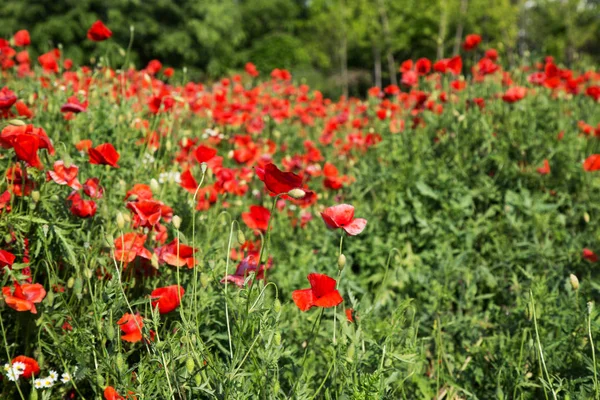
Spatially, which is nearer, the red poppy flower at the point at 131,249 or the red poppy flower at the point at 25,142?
the red poppy flower at the point at 25,142

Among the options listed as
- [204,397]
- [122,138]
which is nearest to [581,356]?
[204,397]

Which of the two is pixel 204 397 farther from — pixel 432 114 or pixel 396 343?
pixel 432 114

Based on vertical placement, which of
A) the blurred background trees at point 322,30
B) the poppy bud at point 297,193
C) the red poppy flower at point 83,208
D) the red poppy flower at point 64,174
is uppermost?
the poppy bud at point 297,193

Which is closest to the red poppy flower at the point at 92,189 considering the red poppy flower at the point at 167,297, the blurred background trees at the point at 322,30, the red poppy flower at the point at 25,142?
the red poppy flower at the point at 25,142

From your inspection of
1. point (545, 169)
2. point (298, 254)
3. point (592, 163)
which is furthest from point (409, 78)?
point (298, 254)

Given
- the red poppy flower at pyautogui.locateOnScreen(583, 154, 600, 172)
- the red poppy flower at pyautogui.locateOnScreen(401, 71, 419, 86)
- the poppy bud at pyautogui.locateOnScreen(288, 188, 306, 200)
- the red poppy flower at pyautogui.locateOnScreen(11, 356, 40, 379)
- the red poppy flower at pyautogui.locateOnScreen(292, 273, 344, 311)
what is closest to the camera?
the poppy bud at pyautogui.locateOnScreen(288, 188, 306, 200)

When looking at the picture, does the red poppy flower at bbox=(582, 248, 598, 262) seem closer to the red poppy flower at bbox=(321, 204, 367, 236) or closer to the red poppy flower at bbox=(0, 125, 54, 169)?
the red poppy flower at bbox=(321, 204, 367, 236)

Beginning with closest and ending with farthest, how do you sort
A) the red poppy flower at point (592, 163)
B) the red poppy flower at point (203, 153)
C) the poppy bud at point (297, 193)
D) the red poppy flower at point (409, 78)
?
1. the poppy bud at point (297, 193)
2. the red poppy flower at point (203, 153)
3. the red poppy flower at point (592, 163)
4. the red poppy flower at point (409, 78)

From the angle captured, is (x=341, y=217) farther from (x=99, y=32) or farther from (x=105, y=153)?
(x=99, y=32)

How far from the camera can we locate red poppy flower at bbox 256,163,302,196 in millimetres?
1377

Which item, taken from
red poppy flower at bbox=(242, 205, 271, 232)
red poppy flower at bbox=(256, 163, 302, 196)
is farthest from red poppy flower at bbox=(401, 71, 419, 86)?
red poppy flower at bbox=(256, 163, 302, 196)

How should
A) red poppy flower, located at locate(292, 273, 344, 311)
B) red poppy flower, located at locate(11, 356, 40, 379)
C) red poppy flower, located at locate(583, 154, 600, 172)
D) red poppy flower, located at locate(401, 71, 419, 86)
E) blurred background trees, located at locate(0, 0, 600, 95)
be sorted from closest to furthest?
red poppy flower, located at locate(292, 273, 344, 311) → red poppy flower, located at locate(11, 356, 40, 379) → red poppy flower, located at locate(583, 154, 600, 172) → red poppy flower, located at locate(401, 71, 419, 86) → blurred background trees, located at locate(0, 0, 600, 95)

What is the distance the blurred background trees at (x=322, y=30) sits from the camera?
20.1 m

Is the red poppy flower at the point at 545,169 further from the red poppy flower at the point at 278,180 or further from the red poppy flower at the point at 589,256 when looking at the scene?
the red poppy flower at the point at 278,180
